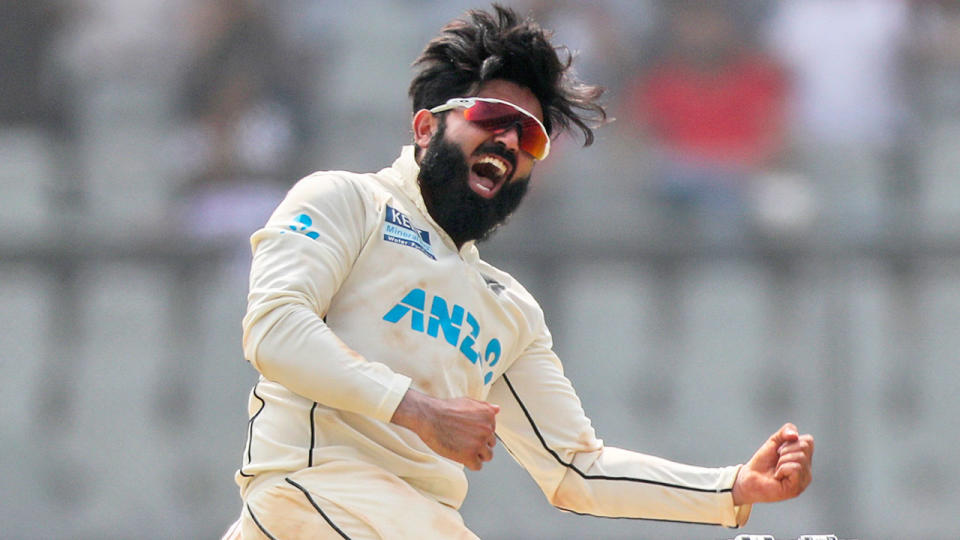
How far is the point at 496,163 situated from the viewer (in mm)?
3090

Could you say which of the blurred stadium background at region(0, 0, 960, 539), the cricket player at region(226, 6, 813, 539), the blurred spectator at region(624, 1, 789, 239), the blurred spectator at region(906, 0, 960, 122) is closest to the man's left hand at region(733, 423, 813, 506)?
the cricket player at region(226, 6, 813, 539)

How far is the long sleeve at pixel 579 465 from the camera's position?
322 centimetres

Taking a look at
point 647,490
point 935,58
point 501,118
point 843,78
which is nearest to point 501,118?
point 501,118

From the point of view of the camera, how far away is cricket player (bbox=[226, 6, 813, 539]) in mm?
2648

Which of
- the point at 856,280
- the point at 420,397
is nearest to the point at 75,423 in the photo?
the point at 856,280

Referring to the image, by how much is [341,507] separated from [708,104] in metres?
4.74

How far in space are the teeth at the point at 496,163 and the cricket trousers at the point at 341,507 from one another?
29.0 inches

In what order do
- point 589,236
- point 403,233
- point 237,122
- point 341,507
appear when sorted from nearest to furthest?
point 341,507
point 403,233
point 589,236
point 237,122

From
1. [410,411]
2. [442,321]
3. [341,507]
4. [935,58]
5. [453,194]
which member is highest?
[935,58]

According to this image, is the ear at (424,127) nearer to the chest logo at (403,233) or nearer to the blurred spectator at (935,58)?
the chest logo at (403,233)

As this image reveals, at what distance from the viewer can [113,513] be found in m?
6.38

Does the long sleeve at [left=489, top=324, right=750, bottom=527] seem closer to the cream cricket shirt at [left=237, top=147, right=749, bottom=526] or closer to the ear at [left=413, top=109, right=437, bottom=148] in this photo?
the cream cricket shirt at [left=237, top=147, right=749, bottom=526]

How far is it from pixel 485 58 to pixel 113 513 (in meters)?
3.93

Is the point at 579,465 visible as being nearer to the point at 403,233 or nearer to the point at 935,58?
the point at 403,233
